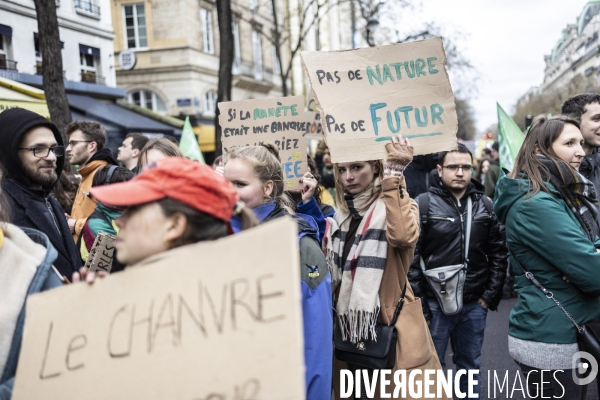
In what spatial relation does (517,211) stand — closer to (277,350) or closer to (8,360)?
(277,350)

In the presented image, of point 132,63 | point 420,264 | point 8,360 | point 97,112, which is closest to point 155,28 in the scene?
point 132,63

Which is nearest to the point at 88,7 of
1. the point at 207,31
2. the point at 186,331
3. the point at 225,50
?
the point at 225,50

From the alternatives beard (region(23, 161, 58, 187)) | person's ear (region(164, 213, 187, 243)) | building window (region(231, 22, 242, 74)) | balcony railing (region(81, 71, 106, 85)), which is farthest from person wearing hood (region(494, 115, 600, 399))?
building window (region(231, 22, 242, 74))

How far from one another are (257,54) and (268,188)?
102 feet

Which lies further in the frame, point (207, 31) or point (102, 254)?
point (207, 31)

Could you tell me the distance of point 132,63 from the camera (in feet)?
68.4

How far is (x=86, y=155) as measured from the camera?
199 inches

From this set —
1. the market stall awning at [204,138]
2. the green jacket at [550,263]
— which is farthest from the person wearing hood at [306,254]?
the market stall awning at [204,138]

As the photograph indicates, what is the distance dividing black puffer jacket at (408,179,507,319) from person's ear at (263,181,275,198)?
5.38ft

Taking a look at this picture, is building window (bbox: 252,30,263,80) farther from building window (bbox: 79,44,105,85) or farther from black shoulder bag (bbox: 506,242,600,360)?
black shoulder bag (bbox: 506,242,600,360)

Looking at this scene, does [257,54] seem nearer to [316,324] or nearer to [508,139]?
[508,139]

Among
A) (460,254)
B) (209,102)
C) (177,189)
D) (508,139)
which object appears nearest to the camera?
(177,189)

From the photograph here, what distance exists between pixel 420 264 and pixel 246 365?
3014 millimetres

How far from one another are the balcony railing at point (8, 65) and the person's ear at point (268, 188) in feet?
46.4
